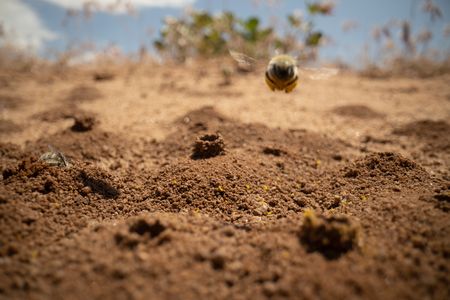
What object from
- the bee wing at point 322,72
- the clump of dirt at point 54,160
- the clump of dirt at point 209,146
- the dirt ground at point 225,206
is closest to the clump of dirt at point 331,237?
the dirt ground at point 225,206

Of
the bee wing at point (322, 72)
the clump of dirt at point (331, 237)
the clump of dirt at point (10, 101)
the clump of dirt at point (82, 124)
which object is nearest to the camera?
the clump of dirt at point (331, 237)

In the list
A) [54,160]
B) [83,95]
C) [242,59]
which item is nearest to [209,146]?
[242,59]

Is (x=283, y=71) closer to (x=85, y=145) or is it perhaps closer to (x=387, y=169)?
(x=387, y=169)

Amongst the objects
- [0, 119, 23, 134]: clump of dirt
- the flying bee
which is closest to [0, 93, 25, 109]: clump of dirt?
[0, 119, 23, 134]: clump of dirt

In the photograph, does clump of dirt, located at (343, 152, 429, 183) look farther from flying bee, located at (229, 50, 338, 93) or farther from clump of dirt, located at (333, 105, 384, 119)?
clump of dirt, located at (333, 105, 384, 119)

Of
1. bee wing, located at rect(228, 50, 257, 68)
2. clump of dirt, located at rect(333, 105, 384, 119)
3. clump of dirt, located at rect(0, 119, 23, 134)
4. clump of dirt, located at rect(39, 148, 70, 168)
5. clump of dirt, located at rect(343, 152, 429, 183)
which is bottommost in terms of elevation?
clump of dirt, located at rect(0, 119, 23, 134)

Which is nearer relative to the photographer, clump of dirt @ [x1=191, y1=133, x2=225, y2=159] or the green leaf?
clump of dirt @ [x1=191, y1=133, x2=225, y2=159]

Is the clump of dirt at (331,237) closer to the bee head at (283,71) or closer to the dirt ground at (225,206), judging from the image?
the dirt ground at (225,206)

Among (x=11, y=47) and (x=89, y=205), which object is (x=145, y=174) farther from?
(x=11, y=47)

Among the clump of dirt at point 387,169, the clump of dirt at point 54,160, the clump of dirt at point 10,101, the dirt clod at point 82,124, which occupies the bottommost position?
the clump of dirt at point 10,101
